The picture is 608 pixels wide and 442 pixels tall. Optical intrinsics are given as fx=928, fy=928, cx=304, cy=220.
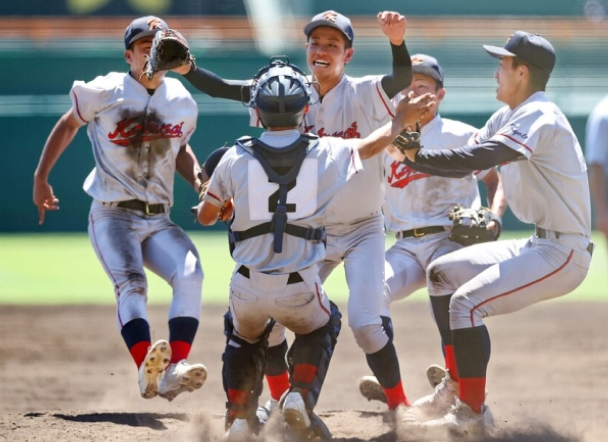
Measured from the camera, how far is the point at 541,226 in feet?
14.7

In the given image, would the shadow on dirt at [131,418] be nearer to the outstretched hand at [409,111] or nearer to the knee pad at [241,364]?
the knee pad at [241,364]

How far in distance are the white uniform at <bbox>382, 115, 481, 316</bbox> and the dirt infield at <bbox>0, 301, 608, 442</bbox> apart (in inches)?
33.3

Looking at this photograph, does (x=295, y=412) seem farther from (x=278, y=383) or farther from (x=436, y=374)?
(x=436, y=374)

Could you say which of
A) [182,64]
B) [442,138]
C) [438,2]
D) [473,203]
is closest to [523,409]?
[473,203]

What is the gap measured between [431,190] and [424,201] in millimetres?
78

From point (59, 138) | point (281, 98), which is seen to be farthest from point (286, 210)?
point (59, 138)

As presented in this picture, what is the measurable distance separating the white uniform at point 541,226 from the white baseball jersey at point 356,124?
622mm

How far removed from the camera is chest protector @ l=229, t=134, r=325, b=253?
386 centimetres

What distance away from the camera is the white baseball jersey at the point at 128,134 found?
5.19 m

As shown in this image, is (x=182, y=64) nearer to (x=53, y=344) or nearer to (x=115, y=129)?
(x=115, y=129)

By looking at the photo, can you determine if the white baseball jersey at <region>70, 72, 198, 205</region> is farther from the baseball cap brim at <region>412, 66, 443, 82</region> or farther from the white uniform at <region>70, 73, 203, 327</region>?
the baseball cap brim at <region>412, 66, 443, 82</region>

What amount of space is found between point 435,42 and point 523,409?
12.5m

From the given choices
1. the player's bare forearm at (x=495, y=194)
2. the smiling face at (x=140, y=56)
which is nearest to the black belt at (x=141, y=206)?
the smiling face at (x=140, y=56)

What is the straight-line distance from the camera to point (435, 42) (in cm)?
1708
